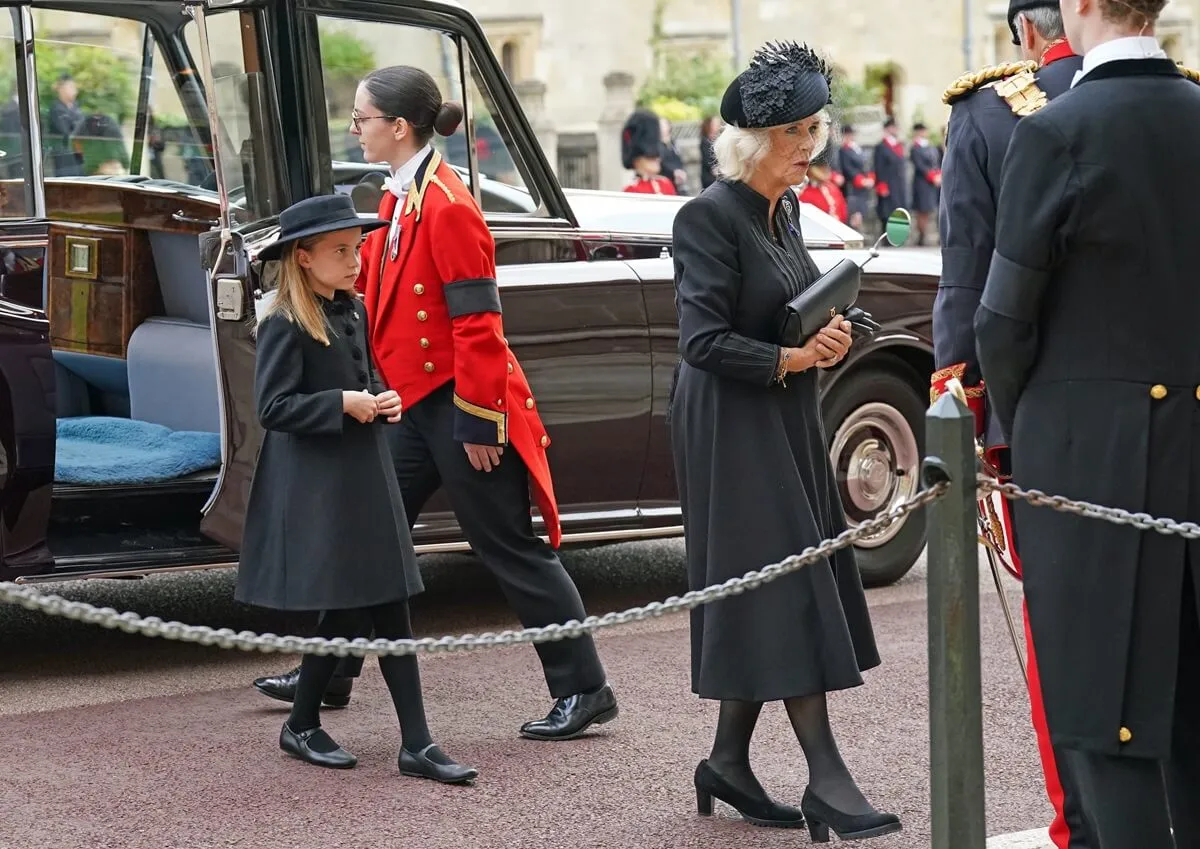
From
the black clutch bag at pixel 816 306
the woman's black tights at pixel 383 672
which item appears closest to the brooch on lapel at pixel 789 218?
the black clutch bag at pixel 816 306

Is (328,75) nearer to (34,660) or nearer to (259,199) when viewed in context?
(259,199)

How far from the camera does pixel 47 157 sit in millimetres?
7297

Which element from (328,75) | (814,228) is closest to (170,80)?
(328,75)

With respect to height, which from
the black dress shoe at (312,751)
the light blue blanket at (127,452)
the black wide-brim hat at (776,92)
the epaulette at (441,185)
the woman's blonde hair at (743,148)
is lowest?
the black dress shoe at (312,751)

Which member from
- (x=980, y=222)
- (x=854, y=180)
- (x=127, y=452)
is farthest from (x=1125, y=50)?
(x=854, y=180)

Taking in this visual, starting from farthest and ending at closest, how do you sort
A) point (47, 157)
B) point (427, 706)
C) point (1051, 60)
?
point (47, 157) → point (427, 706) → point (1051, 60)

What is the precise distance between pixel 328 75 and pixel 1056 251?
3.35 m

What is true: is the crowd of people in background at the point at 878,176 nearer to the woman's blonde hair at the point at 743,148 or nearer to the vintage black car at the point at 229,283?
the vintage black car at the point at 229,283

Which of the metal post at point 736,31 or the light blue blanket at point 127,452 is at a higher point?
the metal post at point 736,31

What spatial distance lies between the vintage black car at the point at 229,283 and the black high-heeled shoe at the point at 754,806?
4.31 feet

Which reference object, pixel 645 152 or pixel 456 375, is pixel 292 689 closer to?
pixel 456 375

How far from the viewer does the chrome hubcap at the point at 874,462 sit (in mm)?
7785

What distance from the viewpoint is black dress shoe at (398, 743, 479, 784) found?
5.16 meters

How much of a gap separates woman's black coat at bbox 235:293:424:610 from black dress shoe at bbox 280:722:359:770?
402 mm
